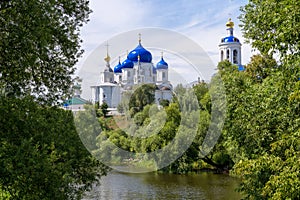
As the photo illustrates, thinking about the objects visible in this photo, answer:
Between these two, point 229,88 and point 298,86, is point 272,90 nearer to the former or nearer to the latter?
point 298,86

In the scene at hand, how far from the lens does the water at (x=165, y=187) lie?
15.7m

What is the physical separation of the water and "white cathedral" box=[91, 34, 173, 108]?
21607mm

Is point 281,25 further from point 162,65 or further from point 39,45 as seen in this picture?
point 162,65

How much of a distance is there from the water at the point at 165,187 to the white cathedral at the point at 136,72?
755 inches

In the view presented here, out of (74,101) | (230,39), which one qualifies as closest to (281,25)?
(74,101)

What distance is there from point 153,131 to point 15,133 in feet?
61.9

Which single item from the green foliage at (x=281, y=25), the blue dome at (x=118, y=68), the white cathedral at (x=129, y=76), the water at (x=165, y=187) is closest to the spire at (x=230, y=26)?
the white cathedral at (x=129, y=76)

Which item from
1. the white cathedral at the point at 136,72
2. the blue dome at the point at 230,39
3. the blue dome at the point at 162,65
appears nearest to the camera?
the blue dome at the point at 230,39

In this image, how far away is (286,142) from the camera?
559cm

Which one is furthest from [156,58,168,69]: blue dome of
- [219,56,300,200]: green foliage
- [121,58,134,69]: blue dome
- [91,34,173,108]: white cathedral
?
[219,56,300,200]: green foliage

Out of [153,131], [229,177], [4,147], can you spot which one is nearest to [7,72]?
[4,147]

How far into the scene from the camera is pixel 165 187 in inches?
711

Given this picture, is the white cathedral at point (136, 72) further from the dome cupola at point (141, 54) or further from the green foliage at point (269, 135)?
the green foliage at point (269, 135)

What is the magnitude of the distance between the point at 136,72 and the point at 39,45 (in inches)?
1606
